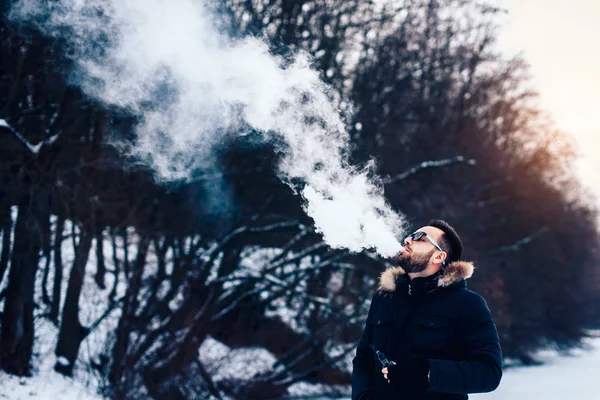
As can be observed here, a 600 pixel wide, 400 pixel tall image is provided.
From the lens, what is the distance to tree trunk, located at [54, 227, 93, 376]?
32.8 feet

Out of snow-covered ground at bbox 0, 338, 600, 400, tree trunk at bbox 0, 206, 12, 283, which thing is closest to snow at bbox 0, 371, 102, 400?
snow-covered ground at bbox 0, 338, 600, 400

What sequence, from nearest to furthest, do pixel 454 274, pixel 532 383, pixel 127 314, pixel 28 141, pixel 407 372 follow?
pixel 407 372
pixel 454 274
pixel 28 141
pixel 127 314
pixel 532 383

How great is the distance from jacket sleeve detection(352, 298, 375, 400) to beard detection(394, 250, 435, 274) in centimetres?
34

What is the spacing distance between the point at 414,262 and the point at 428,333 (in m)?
0.40

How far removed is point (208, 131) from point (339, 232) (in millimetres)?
6130

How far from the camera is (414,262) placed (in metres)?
3.30

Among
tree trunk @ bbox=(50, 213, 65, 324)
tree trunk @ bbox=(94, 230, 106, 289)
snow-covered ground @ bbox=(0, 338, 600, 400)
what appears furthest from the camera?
tree trunk @ bbox=(94, 230, 106, 289)

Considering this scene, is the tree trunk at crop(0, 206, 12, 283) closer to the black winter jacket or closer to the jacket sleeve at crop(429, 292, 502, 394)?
the black winter jacket

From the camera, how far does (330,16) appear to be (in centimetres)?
1315

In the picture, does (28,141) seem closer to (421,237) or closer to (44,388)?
(44,388)

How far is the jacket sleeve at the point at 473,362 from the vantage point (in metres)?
2.84

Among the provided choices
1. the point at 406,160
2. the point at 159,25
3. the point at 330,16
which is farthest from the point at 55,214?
the point at 406,160

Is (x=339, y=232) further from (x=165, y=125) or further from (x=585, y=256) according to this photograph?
(x=585, y=256)

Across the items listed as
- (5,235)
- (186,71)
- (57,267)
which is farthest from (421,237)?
(57,267)
